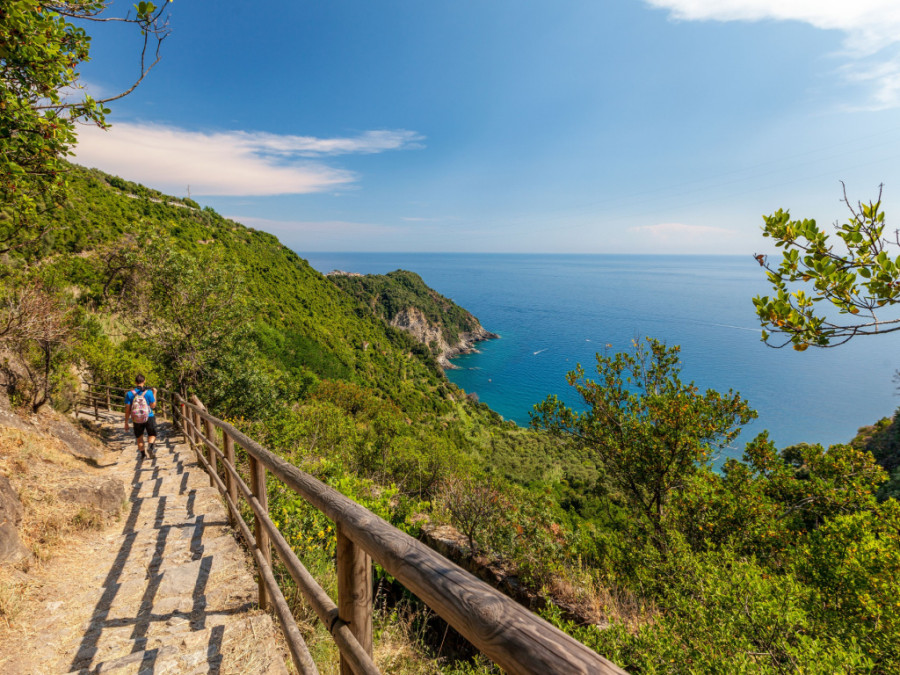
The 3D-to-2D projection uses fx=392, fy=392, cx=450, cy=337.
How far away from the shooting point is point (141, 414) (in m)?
7.45

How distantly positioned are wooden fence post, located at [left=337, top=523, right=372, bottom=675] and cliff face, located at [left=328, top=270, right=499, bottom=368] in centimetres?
9253

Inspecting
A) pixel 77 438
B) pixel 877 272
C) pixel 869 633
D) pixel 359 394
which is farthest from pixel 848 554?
pixel 359 394

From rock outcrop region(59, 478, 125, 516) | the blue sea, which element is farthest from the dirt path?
the blue sea

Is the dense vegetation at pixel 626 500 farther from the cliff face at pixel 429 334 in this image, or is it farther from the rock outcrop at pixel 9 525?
the cliff face at pixel 429 334

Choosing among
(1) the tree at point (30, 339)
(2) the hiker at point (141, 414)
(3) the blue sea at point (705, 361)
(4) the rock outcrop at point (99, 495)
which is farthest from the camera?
(3) the blue sea at point (705, 361)

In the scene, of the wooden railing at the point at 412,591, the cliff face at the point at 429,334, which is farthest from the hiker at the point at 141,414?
the cliff face at the point at 429,334

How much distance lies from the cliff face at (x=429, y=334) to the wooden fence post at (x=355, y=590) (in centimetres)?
9253

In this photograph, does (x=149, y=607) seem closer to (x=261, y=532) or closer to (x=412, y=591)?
(x=261, y=532)

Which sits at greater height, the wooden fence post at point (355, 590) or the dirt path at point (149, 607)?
the wooden fence post at point (355, 590)

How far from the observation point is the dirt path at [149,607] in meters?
2.44

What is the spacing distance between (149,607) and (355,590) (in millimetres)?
2689

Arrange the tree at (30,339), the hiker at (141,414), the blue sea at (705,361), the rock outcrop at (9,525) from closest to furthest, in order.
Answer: the rock outcrop at (9,525) < the tree at (30,339) < the hiker at (141,414) < the blue sea at (705,361)

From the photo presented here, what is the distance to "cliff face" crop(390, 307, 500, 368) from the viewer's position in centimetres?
9869

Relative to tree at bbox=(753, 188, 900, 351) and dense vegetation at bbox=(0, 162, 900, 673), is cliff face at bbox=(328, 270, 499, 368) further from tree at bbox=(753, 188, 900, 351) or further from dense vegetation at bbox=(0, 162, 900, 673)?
tree at bbox=(753, 188, 900, 351)
